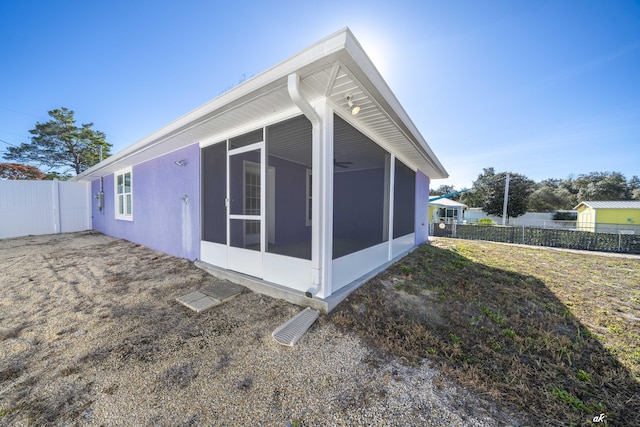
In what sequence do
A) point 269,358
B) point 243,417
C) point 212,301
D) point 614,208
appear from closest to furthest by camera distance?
point 243,417
point 269,358
point 212,301
point 614,208

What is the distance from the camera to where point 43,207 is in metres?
8.71

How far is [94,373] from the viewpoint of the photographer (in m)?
1.66

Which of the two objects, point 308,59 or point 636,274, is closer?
point 308,59

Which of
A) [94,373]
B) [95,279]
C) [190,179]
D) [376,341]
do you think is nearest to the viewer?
[94,373]

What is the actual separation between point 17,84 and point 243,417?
57.0 feet

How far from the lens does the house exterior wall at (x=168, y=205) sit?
4328 millimetres

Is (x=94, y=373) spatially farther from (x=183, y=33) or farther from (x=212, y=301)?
(x=183, y=33)

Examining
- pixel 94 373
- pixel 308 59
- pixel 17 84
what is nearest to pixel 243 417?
pixel 94 373

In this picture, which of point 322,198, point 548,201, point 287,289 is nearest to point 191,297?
point 287,289

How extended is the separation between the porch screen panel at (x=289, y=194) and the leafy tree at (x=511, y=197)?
20.6m

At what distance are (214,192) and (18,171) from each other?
2323cm

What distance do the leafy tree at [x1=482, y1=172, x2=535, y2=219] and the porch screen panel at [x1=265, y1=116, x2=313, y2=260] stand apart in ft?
67.7

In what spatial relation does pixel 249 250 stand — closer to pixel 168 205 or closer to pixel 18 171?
pixel 168 205

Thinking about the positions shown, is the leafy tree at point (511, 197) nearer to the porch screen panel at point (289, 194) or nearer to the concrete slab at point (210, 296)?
the porch screen panel at point (289, 194)
